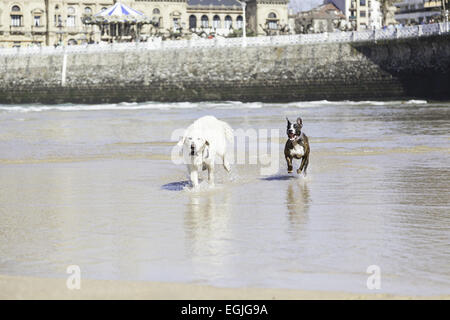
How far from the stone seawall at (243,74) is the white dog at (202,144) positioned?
36362mm

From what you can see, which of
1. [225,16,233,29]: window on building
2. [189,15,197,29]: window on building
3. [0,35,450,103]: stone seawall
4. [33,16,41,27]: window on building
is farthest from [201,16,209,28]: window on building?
[0,35,450,103]: stone seawall

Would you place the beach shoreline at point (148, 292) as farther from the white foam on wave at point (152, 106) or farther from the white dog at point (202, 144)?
the white foam on wave at point (152, 106)

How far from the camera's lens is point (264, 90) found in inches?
2157

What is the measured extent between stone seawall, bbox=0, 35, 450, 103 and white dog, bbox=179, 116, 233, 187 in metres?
36.4

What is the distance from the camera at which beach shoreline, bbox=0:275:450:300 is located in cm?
656

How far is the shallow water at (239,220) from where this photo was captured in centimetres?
740

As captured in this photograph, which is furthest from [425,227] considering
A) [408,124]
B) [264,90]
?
[264,90]

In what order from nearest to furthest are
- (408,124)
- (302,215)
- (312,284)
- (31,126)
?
(312,284), (302,215), (408,124), (31,126)

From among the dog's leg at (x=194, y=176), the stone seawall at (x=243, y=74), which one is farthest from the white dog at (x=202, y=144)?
the stone seawall at (x=243, y=74)

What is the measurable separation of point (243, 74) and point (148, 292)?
1972 inches

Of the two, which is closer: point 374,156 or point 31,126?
point 374,156

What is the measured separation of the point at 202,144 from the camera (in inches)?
465
